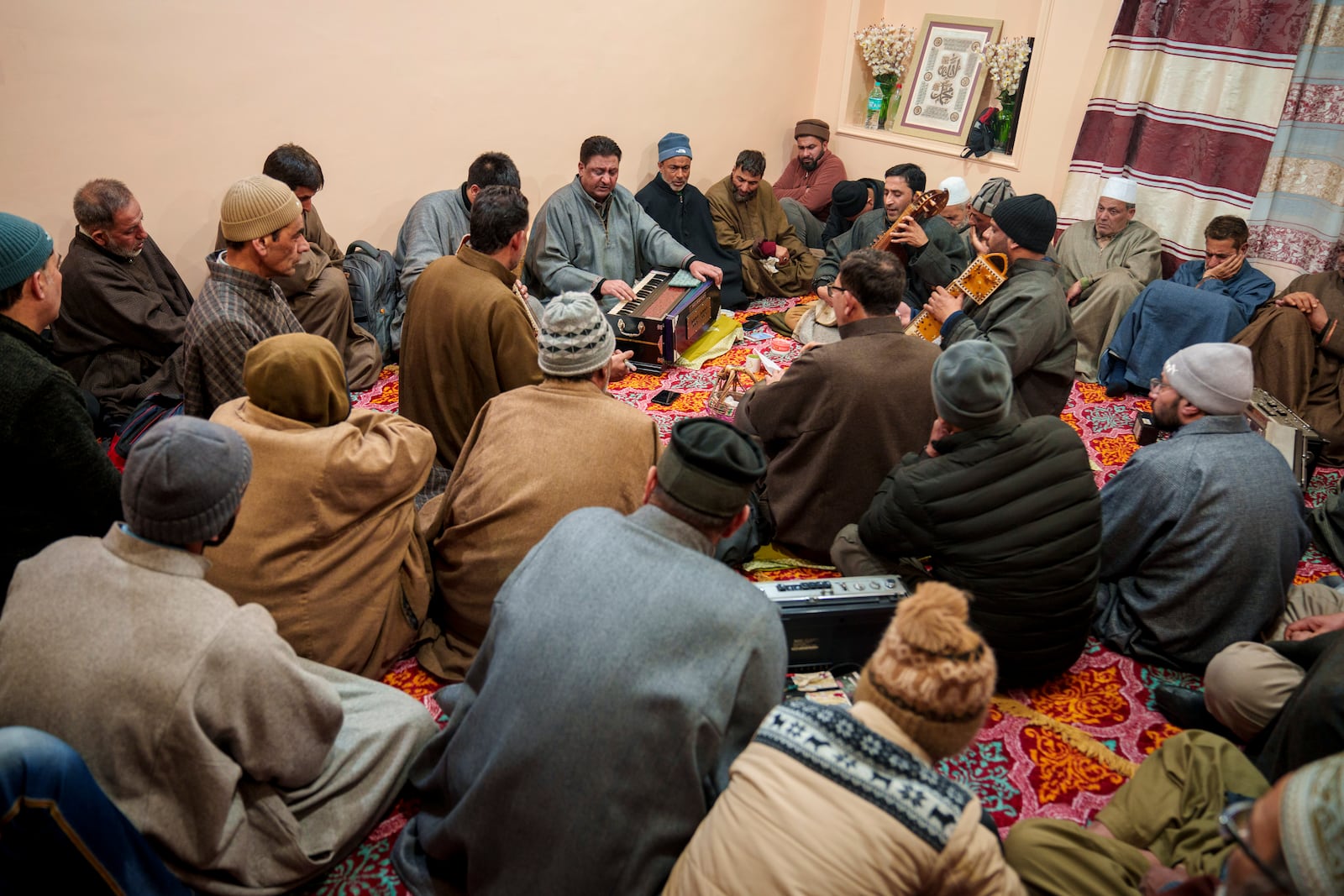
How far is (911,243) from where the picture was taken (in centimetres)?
509

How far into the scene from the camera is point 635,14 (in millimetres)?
6125

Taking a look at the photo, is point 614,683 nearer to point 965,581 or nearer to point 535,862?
point 535,862

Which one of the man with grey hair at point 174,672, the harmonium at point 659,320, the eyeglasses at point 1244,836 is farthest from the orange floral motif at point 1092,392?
the man with grey hair at point 174,672

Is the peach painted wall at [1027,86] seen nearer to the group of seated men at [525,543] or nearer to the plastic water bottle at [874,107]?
the plastic water bottle at [874,107]

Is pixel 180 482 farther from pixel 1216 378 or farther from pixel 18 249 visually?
pixel 1216 378

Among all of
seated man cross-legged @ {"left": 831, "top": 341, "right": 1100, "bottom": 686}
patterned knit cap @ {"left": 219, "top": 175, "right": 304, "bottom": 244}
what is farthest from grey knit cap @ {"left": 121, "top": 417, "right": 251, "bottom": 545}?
seated man cross-legged @ {"left": 831, "top": 341, "right": 1100, "bottom": 686}

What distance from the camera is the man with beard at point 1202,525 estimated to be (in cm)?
274

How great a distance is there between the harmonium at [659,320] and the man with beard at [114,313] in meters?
2.25

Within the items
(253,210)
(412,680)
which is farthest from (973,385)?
(253,210)

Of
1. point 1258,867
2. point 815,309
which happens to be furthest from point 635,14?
point 1258,867

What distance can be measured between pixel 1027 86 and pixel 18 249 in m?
6.36

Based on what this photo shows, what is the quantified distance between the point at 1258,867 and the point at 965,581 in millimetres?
1333

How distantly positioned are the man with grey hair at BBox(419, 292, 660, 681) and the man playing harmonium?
251 cm

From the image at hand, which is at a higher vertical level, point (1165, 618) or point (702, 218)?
point (702, 218)
